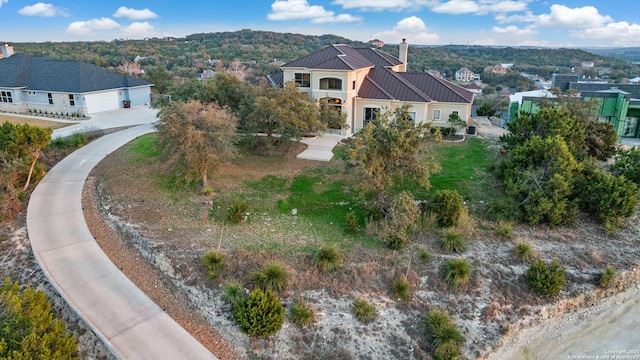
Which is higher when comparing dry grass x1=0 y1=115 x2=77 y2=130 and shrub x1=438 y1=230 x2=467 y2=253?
dry grass x1=0 y1=115 x2=77 y2=130

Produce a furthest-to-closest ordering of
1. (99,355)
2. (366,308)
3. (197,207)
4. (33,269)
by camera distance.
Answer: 1. (197,207)
2. (33,269)
3. (366,308)
4. (99,355)

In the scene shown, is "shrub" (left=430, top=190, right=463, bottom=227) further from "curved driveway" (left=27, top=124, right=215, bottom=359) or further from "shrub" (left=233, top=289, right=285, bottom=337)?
→ "curved driveway" (left=27, top=124, right=215, bottom=359)

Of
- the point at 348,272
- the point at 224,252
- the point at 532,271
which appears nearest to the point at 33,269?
the point at 224,252

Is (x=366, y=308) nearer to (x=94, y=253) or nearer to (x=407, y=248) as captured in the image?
(x=407, y=248)

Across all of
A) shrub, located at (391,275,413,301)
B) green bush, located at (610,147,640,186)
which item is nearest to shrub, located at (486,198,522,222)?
green bush, located at (610,147,640,186)

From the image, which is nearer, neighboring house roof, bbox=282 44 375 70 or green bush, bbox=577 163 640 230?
green bush, bbox=577 163 640 230

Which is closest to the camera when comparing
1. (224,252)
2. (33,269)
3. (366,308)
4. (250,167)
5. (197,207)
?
(366,308)

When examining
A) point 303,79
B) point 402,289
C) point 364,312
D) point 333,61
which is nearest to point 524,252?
point 402,289
